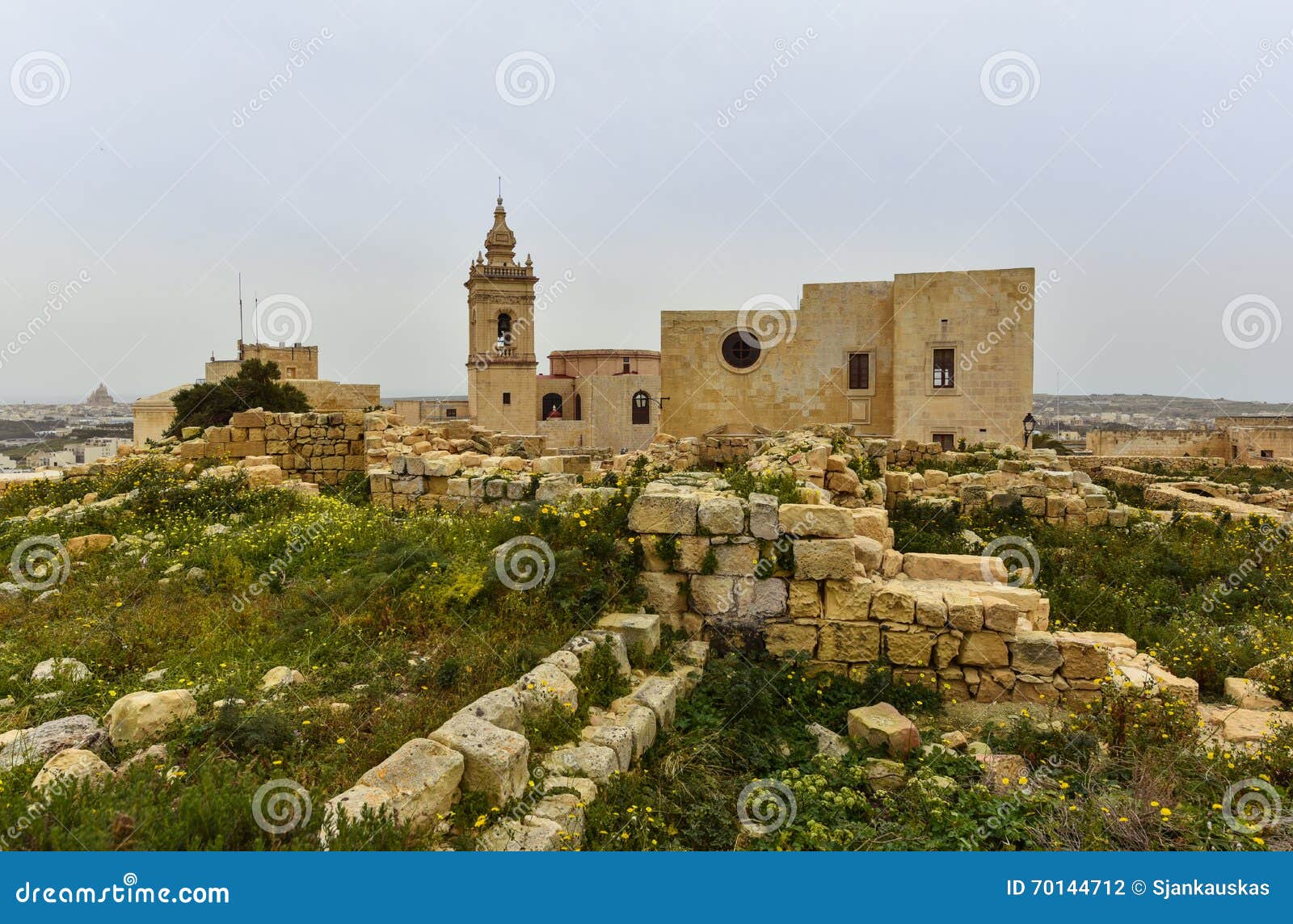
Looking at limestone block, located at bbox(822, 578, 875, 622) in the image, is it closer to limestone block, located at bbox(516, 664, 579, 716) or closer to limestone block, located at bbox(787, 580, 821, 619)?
limestone block, located at bbox(787, 580, 821, 619)

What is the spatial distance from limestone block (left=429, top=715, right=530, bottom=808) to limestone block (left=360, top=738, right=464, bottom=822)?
57 mm

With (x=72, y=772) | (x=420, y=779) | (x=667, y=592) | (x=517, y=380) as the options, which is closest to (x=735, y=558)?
(x=667, y=592)

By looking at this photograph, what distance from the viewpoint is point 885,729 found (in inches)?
169

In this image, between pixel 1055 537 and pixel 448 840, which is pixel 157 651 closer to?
pixel 448 840

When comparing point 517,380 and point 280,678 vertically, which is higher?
point 517,380

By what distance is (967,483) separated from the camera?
41.6ft

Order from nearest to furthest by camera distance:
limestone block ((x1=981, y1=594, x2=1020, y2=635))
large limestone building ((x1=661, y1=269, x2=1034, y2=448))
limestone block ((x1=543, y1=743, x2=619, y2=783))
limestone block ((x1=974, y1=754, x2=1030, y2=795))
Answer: limestone block ((x1=543, y1=743, x2=619, y2=783)) → limestone block ((x1=974, y1=754, x2=1030, y2=795)) → limestone block ((x1=981, y1=594, x2=1020, y2=635)) → large limestone building ((x1=661, y1=269, x2=1034, y2=448))

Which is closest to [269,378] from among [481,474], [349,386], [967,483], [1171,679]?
[349,386]

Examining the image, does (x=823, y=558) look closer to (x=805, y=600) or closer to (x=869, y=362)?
(x=805, y=600)

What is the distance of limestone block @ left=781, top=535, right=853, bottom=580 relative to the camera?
5273 millimetres

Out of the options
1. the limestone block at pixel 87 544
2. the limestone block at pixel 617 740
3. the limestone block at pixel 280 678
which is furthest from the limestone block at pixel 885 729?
the limestone block at pixel 87 544

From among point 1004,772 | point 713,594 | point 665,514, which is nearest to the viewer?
point 1004,772

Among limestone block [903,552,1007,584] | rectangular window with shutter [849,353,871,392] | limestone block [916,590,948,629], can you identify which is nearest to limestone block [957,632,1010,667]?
limestone block [916,590,948,629]

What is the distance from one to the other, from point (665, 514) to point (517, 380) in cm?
3980
